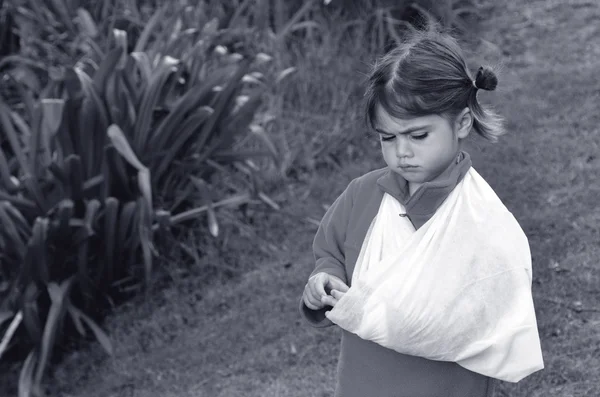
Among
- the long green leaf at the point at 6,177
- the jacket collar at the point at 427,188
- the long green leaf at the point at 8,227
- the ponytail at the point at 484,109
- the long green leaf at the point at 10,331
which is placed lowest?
the long green leaf at the point at 10,331

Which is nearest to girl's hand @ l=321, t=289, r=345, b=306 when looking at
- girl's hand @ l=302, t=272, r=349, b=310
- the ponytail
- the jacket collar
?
girl's hand @ l=302, t=272, r=349, b=310

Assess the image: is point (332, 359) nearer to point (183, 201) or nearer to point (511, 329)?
point (183, 201)

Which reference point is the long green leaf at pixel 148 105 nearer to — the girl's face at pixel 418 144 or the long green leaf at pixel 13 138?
the long green leaf at pixel 13 138

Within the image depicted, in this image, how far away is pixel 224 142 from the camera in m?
4.77

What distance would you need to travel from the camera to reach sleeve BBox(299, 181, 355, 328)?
88.0 inches

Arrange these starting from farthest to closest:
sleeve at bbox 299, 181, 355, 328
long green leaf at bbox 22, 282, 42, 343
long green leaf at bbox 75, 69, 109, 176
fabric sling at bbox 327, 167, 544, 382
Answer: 1. long green leaf at bbox 75, 69, 109, 176
2. long green leaf at bbox 22, 282, 42, 343
3. sleeve at bbox 299, 181, 355, 328
4. fabric sling at bbox 327, 167, 544, 382

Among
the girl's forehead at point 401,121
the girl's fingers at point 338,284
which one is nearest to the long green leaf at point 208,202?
the girl's fingers at point 338,284

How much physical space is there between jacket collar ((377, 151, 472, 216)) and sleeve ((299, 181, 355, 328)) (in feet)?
0.42

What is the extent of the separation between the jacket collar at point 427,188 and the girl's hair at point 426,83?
5.0 inches

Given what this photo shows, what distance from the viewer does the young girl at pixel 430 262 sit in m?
2.02

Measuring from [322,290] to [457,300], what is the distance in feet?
1.03

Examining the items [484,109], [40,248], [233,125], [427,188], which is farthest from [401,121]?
[233,125]

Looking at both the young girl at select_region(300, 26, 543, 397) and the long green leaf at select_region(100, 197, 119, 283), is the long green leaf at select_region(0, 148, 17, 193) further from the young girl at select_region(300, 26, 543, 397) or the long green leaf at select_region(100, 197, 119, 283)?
the young girl at select_region(300, 26, 543, 397)

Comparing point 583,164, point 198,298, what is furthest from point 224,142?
point 583,164
